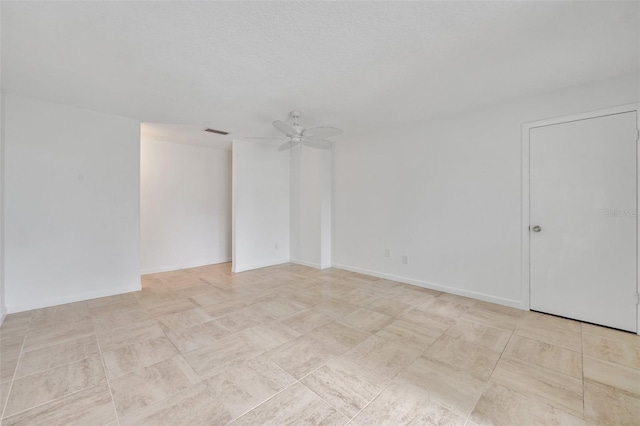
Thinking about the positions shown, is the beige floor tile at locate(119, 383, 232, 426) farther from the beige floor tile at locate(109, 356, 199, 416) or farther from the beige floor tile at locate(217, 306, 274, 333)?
the beige floor tile at locate(217, 306, 274, 333)

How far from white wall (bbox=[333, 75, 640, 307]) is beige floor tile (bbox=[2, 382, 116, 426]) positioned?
149 inches

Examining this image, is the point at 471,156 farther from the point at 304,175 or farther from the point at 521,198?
the point at 304,175

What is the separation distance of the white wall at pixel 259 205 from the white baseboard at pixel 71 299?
1.71m

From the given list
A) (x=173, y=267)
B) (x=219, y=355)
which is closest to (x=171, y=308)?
(x=219, y=355)

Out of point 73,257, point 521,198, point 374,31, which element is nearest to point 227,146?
point 73,257

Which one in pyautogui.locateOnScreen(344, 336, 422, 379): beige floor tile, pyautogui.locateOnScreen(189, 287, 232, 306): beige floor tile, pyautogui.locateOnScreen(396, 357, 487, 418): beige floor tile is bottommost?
pyautogui.locateOnScreen(396, 357, 487, 418): beige floor tile

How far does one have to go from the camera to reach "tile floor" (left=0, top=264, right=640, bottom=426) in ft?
5.11

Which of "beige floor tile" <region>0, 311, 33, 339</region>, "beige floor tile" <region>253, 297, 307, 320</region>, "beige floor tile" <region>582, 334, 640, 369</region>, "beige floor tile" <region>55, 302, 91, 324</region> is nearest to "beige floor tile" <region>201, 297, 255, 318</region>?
"beige floor tile" <region>253, 297, 307, 320</region>

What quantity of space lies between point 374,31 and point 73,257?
4.35 m

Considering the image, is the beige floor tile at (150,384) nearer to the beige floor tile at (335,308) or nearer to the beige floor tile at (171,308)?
the beige floor tile at (171,308)

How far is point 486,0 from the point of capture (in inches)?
66.3

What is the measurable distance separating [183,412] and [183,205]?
14.7 feet

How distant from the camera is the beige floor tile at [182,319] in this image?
270 cm

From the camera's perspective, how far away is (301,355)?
217cm
